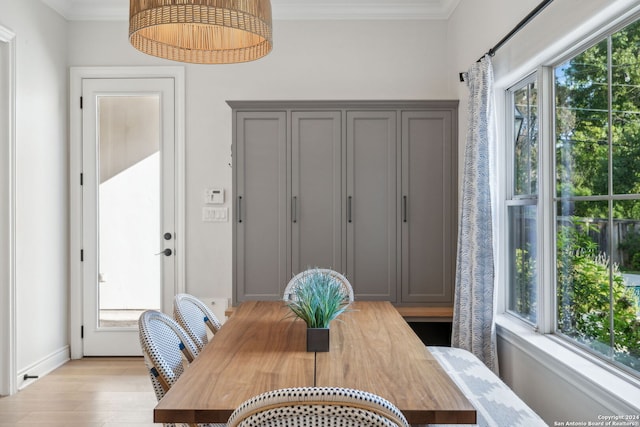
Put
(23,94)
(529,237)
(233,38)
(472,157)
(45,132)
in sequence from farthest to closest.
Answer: (45,132) → (23,94) → (472,157) → (529,237) → (233,38)

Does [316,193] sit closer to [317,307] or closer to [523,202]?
[523,202]

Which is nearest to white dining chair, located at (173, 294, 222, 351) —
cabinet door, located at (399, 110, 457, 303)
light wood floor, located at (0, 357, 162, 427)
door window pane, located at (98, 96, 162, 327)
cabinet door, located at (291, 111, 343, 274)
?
light wood floor, located at (0, 357, 162, 427)

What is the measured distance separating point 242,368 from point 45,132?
298 centimetres

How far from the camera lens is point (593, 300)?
7.04 ft

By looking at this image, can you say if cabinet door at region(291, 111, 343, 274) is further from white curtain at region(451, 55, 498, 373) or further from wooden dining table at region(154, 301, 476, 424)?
wooden dining table at region(154, 301, 476, 424)

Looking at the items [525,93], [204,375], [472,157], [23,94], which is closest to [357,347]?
[204,375]

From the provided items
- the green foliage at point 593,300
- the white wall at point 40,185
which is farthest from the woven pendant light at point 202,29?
the white wall at point 40,185

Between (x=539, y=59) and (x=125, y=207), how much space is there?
3.30m

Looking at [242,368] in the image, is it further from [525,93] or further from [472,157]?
[525,93]

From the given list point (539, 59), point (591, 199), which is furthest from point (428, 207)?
point (591, 199)

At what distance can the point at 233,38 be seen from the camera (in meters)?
2.14

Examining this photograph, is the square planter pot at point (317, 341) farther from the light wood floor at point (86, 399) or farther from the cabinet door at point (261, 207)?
the cabinet door at point (261, 207)

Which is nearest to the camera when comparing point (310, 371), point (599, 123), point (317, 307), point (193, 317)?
point (310, 371)

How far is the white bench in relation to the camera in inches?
73.5
